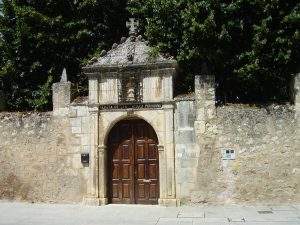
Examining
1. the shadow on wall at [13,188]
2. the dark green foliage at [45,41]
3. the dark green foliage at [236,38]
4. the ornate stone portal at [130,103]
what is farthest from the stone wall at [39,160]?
the dark green foliage at [236,38]

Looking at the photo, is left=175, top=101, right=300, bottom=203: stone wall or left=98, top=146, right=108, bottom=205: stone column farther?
left=98, top=146, right=108, bottom=205: stone column

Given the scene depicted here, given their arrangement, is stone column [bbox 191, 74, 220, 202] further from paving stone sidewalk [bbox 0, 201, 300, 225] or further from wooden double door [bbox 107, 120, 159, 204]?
wooden double door [bbox 107, 120, 159, 204]

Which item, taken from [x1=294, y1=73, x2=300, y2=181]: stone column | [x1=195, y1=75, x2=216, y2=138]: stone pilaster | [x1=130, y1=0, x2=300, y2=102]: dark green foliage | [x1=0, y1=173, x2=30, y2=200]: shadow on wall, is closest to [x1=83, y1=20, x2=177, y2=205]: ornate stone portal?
[x1=195, y1=75, x2=216, y2=138]: stone pilaster

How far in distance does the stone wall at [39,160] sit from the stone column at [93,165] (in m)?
0.27

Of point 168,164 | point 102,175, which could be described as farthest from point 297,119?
point 102,175

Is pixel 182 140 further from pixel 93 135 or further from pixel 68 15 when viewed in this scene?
pixel 68 15

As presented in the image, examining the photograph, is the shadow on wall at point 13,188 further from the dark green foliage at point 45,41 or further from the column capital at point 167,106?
the column capital at point 167,106

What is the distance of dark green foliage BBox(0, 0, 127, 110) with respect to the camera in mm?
15977

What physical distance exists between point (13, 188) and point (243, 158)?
7.45 metres

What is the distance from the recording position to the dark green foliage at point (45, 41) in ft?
52.4

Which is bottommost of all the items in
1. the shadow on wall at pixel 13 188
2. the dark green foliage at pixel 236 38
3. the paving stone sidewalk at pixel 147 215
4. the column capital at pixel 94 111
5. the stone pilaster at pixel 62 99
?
the paving stone sidewalk at pixel 147 215

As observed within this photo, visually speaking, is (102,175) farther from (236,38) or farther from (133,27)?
(236,38)

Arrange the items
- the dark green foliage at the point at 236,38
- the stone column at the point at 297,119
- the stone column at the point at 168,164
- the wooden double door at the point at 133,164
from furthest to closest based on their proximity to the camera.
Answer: the wooden double door at the point at 133,164, the stone column at the point at 168,164, the dark green foliage at the point at 236,38, the stone column at the point at 297,119

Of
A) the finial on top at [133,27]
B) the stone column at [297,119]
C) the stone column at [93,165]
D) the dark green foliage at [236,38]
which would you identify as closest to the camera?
the stone column at [297,119]
